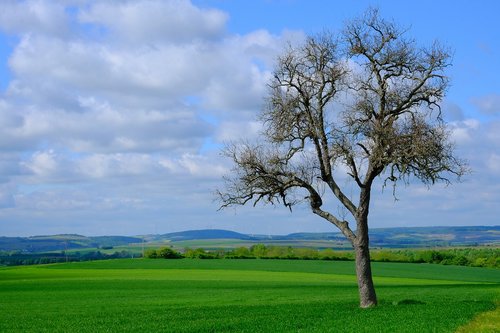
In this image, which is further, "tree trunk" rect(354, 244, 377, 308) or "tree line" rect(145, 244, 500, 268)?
"tree line" rect(145, 244, 500, 268)

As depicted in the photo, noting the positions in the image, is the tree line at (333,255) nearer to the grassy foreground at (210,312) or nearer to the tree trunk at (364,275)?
the grassy foreground at (210,312)

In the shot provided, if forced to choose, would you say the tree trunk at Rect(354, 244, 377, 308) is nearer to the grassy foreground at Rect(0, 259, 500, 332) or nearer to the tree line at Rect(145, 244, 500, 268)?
the grassy foreground at Rect(0, 259, 500, 332)

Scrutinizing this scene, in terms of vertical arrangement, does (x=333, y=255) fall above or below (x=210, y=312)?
above

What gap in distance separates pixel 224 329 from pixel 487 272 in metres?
82.8

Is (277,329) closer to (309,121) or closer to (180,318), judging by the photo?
(180,318)

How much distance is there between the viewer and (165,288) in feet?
192

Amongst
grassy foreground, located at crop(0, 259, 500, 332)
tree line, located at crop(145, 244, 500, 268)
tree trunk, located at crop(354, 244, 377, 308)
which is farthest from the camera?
tree line, located at crop(145, 244, 500, 268)

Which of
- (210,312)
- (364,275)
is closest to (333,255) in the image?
Answer: (210,312)

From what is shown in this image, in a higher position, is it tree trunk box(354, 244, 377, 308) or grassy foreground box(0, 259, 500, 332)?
tree trunk box(354, 244, 377, 308)

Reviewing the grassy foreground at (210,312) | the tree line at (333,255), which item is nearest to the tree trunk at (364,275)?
the grassy foreground at (210,312)

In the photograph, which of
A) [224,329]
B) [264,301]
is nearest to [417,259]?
[264,301]

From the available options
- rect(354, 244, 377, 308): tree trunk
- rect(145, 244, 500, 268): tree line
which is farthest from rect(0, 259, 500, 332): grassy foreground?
rect(145, 244, 500, 268): tree line

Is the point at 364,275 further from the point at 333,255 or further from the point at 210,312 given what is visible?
the point at 333,255

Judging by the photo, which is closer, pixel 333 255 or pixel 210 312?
pixel 210 312
